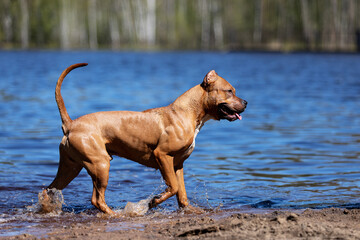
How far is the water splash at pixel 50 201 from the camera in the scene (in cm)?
691

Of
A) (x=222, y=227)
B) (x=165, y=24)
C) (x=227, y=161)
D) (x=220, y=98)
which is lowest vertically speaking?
(x=165, y=24)

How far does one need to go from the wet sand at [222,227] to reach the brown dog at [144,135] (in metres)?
0.40

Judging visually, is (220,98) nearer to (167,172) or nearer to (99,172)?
(167,172)

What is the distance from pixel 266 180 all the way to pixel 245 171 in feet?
2.48

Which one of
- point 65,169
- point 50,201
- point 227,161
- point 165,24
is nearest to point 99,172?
point 65,169

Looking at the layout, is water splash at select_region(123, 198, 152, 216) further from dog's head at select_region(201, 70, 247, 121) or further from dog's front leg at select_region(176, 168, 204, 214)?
dog's head at select_region(201, 70, 247, 121)

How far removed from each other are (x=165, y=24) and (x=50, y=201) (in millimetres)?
94433

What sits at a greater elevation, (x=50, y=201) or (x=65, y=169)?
(x=65, y=169)

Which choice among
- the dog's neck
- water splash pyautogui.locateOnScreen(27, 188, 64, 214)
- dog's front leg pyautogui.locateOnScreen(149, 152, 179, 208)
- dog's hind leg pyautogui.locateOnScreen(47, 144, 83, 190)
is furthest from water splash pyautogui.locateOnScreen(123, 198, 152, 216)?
the dog's neck

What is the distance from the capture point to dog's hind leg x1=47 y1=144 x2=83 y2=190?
6516mm

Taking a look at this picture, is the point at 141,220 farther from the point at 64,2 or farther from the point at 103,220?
the point at 64,2

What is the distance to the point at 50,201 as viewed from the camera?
6945 mm

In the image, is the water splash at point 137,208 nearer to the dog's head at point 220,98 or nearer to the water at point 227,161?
the water at point 227,161

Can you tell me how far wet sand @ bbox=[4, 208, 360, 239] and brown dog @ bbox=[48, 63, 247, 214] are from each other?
401 mm
